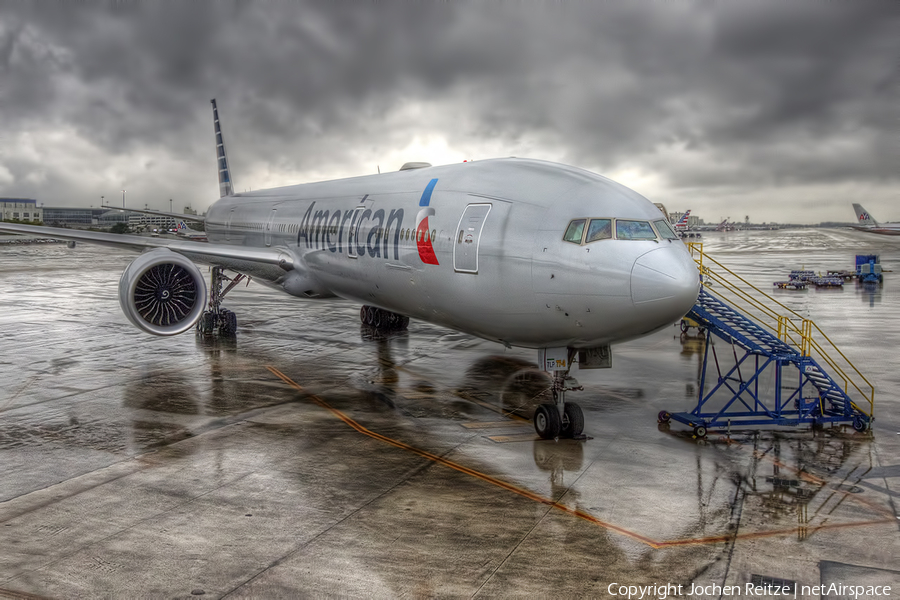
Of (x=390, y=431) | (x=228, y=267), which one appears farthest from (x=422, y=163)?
(x=390, y=431)

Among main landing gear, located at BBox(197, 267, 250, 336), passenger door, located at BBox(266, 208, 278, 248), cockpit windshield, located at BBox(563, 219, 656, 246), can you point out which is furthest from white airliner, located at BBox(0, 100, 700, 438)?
main landing gear, located at BBox(197, 267, 250, 336)

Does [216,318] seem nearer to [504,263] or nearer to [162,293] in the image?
[162,293]

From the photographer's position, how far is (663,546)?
779 cm

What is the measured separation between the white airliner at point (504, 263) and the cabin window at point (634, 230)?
0.06 ft

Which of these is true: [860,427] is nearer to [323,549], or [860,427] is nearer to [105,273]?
[323,549]

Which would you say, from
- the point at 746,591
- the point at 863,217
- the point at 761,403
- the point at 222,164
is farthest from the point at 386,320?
the point at 863,217

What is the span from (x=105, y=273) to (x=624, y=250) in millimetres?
47651

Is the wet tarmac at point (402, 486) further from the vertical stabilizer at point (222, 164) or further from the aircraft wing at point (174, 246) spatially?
the vertical stabilizer at point (222, 164)

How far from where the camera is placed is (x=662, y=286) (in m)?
9.71

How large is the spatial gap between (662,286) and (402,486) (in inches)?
182

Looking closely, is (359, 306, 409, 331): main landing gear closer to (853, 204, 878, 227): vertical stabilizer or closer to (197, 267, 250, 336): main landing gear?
(197, 267, 250, 336): main landing gear

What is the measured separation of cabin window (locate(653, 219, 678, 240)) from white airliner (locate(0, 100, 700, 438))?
35 millimetres

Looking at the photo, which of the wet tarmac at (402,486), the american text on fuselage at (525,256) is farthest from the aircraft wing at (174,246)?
the american text on fuselage at (525,256)

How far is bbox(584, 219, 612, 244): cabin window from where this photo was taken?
10281 mm
